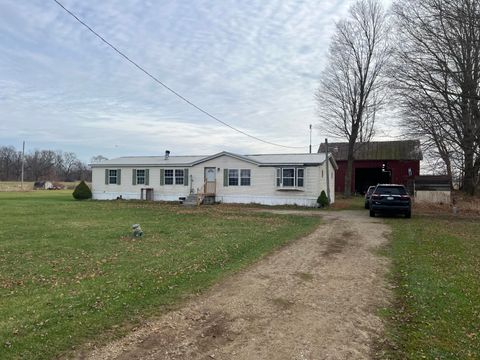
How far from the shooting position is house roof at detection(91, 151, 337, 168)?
2611 centimetres

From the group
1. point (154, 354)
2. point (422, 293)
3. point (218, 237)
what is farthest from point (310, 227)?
point (154, 354)

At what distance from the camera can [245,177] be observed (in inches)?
1076

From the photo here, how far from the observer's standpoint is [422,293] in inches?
241

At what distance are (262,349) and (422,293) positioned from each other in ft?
11.0

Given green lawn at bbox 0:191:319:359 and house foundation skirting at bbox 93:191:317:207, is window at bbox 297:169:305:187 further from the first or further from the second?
green lawn at bbox 0:191:319:359

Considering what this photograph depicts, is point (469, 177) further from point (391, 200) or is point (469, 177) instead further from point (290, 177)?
point (391, 200)

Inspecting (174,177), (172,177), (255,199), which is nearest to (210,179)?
(174,177)

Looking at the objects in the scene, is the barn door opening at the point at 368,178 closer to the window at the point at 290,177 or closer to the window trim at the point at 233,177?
the window at the point at 290,177

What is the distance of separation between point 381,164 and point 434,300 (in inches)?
1462

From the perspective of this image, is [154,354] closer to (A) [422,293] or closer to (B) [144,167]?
(A) [422,293]

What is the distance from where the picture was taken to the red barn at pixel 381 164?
39812mm

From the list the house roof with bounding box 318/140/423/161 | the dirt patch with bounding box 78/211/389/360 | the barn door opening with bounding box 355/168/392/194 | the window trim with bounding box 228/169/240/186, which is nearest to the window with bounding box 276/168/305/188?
the window trim with bounding box 228/169/240/186

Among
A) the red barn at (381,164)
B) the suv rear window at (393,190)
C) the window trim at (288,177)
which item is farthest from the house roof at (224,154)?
the red barn at (381,164)

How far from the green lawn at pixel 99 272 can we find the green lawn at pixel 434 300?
10.00 ft
